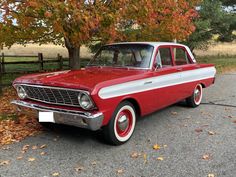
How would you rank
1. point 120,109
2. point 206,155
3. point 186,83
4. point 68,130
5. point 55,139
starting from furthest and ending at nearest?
point 186,83 < point 68,130 < point 55,139 < point 120,109 < point 206,155

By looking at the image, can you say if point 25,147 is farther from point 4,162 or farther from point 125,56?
point 125,56

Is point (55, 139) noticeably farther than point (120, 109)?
Yes

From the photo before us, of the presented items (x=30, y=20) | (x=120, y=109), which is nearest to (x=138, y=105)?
(x=120, y=109)

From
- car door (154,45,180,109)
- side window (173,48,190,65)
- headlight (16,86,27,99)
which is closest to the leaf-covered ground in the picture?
headlight (16,86,27,99)

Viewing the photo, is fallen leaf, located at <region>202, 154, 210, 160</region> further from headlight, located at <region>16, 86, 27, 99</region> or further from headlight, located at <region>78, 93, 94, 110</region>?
headlight, located at <region>16, 86, 27, 99</region>

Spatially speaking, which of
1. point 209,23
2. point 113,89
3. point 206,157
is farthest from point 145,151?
point 209,23

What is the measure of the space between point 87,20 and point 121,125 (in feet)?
7.24

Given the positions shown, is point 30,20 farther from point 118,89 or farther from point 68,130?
point 118,89

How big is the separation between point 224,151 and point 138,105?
1.51 m

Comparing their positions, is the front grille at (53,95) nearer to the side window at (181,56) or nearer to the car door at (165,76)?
the car door at (165,76)

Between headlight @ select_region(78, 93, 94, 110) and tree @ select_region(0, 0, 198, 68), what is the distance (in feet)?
6.73

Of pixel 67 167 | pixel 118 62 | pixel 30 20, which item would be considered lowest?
pixel 67 167

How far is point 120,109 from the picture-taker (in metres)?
4.88

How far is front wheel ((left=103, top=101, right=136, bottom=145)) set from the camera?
15.6 ft
